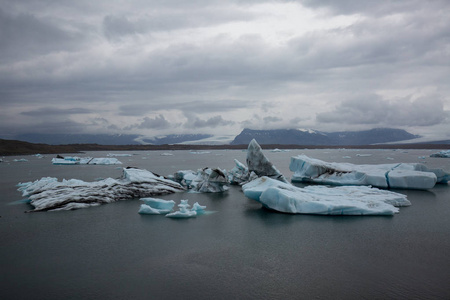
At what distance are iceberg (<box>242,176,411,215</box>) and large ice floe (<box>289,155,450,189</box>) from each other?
3693 mm

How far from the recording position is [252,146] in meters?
14.8

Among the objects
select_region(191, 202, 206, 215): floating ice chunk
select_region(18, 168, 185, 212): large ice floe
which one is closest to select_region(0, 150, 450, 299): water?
select_region(191, 202, 206, 215): floating ice chunk

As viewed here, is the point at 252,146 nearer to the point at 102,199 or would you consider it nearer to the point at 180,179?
the point at 180,179

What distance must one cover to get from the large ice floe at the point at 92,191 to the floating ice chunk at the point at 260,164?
3.66 metres

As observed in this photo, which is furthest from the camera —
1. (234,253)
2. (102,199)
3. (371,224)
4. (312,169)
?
(312,169)

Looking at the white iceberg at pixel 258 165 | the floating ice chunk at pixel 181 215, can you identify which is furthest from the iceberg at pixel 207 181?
the floating ice chunk at pixel 181 215

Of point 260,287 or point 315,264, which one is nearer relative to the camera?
point 260,287

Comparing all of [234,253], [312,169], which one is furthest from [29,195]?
[312,169]

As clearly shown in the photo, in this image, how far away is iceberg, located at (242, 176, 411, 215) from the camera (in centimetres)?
883

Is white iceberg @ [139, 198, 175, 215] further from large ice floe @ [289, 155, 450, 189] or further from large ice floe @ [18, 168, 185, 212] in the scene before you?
large ice floe @ [289, 155, 450, 189]

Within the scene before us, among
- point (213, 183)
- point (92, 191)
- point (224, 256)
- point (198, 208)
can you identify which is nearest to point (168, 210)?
point (198, 208)

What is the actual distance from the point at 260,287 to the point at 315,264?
132 centimetres

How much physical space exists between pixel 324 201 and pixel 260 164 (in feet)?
18.1

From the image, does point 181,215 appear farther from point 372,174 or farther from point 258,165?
point 372,174
